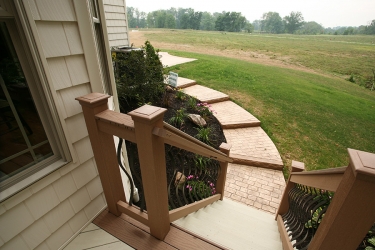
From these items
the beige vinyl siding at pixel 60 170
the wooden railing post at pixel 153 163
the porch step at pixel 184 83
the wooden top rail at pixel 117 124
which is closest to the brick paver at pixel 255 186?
the wooden railing post at pixel 153 163

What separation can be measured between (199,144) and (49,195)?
1.10 metres

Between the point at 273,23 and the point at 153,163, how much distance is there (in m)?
107

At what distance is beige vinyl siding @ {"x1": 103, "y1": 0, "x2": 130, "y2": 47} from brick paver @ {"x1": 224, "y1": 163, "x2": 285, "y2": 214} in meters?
6.07

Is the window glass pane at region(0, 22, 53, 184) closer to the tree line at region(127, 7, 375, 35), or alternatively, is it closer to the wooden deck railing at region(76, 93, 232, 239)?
the wooden deck railing at region(76, 93, 232, 239)

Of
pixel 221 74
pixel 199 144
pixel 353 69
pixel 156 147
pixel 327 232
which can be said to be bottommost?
Answer: pixel 353 69

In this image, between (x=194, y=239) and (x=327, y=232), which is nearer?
(x=327, y=232)

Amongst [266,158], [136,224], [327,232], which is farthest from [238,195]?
[327,232]

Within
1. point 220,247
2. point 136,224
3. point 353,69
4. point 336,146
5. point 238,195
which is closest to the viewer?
point 220,247

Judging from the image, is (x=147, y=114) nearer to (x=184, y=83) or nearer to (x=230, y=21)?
(x=184, y=83)

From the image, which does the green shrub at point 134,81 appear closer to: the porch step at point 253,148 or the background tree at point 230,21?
the porch step at point 253,148

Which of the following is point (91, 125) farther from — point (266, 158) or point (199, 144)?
point (266, 158)

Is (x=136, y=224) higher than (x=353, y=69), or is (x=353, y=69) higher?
(x=136, y=224)

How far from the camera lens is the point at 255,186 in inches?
136

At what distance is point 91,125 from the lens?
1.31 metres
